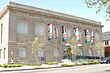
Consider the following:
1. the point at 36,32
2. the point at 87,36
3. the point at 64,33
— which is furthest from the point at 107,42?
the point at 36,32

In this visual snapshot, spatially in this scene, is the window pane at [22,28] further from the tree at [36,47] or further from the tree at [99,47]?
the tree at [99,47]

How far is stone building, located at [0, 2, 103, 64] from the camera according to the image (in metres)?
43.3

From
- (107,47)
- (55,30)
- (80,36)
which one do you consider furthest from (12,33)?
(107,47)

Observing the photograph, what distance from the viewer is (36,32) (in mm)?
47719

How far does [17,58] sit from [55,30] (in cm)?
1184

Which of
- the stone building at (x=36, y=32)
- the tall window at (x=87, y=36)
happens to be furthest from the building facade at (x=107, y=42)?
the tall window at (x=87, y=36)

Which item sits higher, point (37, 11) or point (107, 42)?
point (37, 11)

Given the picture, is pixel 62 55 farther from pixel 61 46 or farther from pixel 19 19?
pixel 19 19

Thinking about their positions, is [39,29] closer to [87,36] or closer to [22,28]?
[22,28]

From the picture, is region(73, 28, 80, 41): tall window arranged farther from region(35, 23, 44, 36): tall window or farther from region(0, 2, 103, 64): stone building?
region(35, 23, 44, 36): tall window

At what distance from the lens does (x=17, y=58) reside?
142ft

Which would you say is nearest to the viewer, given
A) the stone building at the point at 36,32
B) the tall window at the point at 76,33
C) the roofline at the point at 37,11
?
the stone building at the point at 36,32

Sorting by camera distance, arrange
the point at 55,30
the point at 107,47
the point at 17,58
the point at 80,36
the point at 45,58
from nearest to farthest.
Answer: the point at 17,58, the point at 45,58, the point at 55,30, the point at 80,36, the point at 107,47

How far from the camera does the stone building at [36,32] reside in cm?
4328
